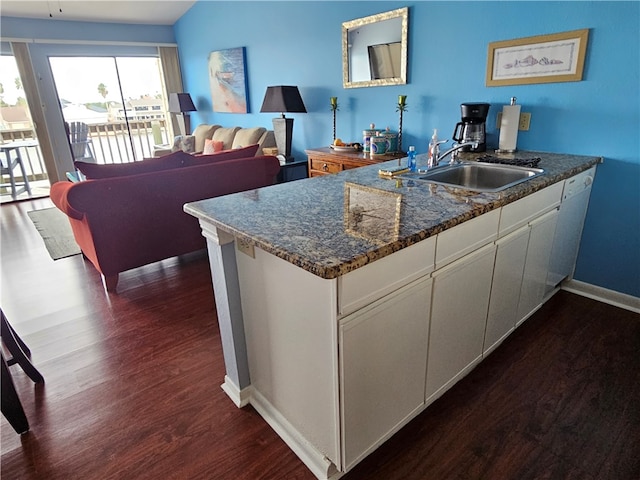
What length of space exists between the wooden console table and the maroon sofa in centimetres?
63

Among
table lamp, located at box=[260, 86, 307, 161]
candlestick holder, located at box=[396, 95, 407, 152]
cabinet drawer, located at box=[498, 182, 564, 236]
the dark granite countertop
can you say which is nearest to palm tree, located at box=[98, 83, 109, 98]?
table lamp, located at box=[260, 86, 307, 161]

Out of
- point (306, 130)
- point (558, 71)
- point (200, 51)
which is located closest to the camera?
point (558, 71)

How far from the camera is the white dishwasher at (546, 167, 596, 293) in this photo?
2094 mm

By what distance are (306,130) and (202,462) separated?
364 cm

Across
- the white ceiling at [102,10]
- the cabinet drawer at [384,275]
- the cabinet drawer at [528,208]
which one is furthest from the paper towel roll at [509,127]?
the white ceiling at [102,10]

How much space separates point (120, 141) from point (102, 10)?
6.93 ft

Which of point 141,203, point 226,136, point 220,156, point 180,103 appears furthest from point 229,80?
point 141,203

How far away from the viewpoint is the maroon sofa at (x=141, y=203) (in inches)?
100

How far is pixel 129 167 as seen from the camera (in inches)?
105

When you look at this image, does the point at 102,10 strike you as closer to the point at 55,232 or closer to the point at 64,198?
the point at 55,232

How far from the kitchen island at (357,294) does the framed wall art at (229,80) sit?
12.7ft

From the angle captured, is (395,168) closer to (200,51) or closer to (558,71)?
(558,71)

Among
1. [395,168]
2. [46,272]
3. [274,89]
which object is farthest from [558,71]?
[46,272]

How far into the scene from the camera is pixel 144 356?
206 centimetres
